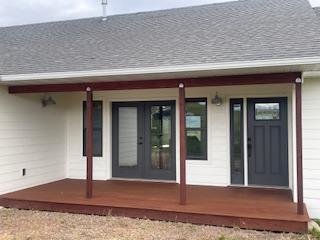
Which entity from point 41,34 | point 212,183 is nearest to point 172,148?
point 212,183

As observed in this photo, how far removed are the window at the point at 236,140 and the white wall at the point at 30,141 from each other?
388 cm

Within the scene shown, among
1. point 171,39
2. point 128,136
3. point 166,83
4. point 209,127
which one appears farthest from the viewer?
point 128,136

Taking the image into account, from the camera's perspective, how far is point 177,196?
6.67 metres

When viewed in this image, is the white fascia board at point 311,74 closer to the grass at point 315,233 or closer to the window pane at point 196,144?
the grass at point 315,233

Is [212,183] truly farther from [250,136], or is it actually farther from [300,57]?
[300,57]

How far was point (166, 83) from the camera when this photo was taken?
6266mm

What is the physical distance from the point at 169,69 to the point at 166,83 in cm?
52

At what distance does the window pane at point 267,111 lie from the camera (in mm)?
7488

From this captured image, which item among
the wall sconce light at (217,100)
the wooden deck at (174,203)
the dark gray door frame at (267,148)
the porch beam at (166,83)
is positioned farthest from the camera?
the wall sconce light at (217,100)

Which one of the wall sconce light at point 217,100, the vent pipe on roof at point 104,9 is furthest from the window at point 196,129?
the vent pipe on roof at point 104,9

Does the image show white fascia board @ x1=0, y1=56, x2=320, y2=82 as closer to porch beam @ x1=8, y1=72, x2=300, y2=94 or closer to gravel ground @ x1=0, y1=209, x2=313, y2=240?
porch beam @ x1=8, y1=72, x2=300, y2=94

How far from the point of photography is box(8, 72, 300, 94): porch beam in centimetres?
570

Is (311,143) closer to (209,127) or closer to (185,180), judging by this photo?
(185,180)

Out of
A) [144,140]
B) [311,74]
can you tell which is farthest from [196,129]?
[311,74]
